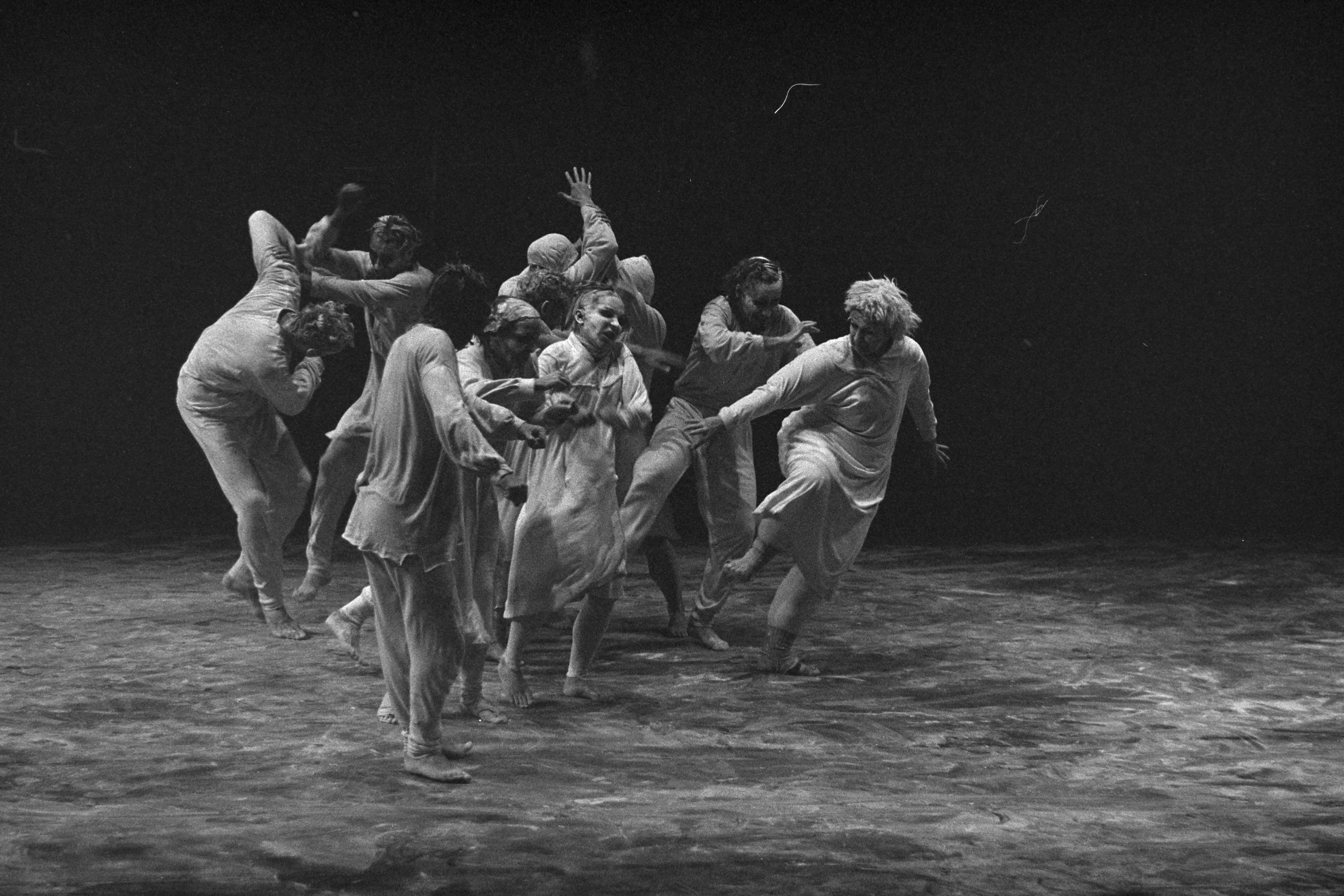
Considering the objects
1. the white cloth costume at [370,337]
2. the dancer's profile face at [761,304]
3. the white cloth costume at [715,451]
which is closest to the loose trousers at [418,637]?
the white cloth costume at [715,451]

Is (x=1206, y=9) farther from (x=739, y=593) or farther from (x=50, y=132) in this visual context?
(x=50, y=132)

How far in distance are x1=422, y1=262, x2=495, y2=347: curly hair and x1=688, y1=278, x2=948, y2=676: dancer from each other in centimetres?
157

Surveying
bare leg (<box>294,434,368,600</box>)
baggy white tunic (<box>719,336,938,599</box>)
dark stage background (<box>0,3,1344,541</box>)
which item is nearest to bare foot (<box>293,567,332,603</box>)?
bare leg (<box>294,434,368,600</box>)

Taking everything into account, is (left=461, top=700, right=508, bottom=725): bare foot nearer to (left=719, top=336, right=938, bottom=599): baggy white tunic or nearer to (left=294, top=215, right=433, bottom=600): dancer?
(left=719, top=336, right=938, bottom=599): baggy white tunic

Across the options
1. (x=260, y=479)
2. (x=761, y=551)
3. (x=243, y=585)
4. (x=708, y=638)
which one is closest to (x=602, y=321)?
(x=761, y=551)

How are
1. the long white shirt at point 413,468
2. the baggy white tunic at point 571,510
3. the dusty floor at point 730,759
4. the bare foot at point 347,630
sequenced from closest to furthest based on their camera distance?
the dusty floor at point 730,759 < the long white shirt at point 413,468 < the baggy white tunic at point 571,510 < the bare foot at point 347,630

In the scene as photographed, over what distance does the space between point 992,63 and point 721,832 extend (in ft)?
22.3

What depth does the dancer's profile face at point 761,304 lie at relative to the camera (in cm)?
614

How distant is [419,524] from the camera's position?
391 cm

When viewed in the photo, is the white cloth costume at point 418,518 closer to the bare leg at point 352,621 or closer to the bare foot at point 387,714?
the bare foot at point 387,714

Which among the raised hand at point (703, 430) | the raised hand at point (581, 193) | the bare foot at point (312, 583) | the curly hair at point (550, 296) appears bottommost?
the bare foot at point (312, 583)

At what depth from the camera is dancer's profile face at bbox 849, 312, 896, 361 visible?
539cm

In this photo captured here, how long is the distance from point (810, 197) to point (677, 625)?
3.72 m

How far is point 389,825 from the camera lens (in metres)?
3.58
